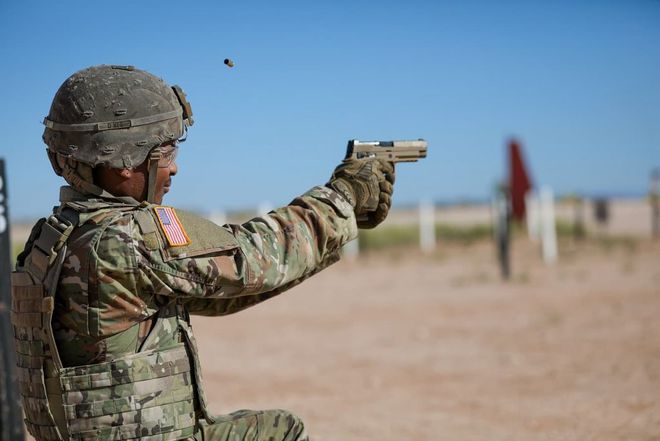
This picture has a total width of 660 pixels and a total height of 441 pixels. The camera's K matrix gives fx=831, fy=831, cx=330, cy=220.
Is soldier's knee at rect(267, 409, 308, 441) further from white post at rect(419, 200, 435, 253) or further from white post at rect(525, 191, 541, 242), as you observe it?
white post at rect(419, 200, 435, 253)

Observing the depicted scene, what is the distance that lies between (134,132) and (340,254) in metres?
0.87

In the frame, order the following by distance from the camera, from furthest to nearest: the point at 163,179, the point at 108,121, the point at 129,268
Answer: the point at 163,179 → the point at 108,121 → the point at 129,268

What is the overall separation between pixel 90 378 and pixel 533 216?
849 inches

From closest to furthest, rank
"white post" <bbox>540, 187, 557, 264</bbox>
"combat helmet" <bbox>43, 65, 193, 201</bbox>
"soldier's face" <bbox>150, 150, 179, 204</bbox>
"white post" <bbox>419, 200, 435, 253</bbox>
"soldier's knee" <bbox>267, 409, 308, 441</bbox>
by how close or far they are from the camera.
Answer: "combat helmet" <bbox>43, 65, 193, 201</bbox>
"soldier's face" <bbox>150, 150, 179, 204</bbox>
"soldier's knee" <bbox>267, 409, 308, 441</bbox>
"white post" <bbox>540, 187, 557, 264</bbox>
"white post" <bbox>419, 200, 435, 253</bbox>

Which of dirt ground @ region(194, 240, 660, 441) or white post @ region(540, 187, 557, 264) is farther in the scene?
white post @ region(540, 187, 557, 264)

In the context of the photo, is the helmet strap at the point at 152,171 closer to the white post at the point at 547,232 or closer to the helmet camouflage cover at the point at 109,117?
the helmet camouflage cover at the point at 109,117

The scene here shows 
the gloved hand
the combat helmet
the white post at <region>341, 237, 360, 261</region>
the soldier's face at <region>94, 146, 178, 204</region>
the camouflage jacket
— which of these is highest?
the combat helmet

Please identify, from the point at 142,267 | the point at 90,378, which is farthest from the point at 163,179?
the point at 90,378

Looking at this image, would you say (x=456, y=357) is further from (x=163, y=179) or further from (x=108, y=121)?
(x=108, y=121)

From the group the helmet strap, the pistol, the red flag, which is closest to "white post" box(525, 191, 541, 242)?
the red flag

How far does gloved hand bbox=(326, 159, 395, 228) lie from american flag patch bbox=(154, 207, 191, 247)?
609mm

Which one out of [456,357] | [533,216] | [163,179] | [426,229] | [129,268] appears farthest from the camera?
[426,229]

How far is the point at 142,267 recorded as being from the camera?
246cm

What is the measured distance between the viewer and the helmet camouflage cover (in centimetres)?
262
